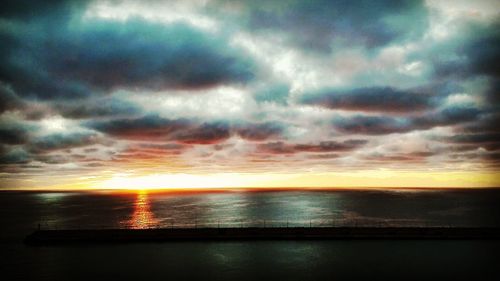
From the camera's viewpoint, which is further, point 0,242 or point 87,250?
point 0,242

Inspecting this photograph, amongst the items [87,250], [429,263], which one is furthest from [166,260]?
[429,263]

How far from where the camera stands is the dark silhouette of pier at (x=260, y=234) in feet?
228

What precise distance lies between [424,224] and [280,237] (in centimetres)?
5850

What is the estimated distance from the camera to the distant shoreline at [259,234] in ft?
228

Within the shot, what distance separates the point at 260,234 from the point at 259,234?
0.75 feet

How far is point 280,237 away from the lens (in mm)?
71250

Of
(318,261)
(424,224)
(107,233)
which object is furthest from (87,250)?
(424,224)

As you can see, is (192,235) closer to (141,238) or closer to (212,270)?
(141,238)

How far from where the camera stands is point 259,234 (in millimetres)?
72625

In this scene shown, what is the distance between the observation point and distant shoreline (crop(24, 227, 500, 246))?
228ft

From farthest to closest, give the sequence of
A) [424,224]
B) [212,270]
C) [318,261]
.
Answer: [424,224], [318,261], [212,270]

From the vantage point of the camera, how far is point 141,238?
2798 inches

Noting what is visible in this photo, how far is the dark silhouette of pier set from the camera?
69.6m

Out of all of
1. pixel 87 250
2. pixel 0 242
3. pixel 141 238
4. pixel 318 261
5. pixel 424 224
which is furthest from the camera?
pixel 424 224
